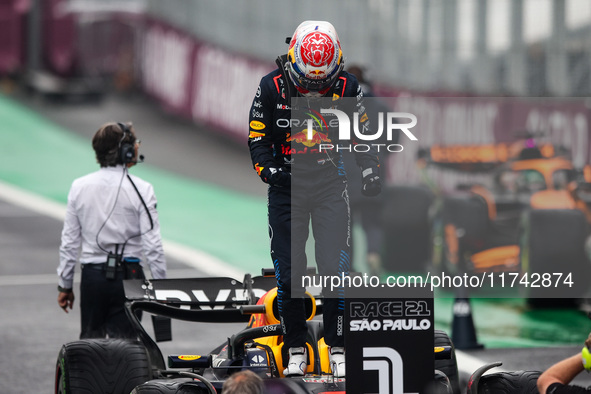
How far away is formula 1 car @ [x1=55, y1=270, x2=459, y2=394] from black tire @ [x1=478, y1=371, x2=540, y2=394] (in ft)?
0.73

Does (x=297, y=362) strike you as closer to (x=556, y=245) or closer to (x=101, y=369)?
(x=101, y=369)

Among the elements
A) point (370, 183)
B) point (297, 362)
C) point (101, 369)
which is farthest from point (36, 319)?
point (370, 183)

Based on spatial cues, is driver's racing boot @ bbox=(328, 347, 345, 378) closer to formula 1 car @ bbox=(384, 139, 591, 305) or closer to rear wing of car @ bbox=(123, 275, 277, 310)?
rear wing of car @ bbox=(123, 275, 277, 310)

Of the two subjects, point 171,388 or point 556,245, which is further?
point 556,245

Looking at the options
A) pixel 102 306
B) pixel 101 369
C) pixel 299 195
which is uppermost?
pixel 299 195

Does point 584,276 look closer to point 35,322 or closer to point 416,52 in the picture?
point 35,322

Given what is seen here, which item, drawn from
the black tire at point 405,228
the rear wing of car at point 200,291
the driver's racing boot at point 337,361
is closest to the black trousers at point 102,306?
the rear wing of car at point 200,291

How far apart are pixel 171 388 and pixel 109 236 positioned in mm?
2289

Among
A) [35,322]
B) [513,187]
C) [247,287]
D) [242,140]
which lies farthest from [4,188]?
[247,287]

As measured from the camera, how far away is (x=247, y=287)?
27.5ft

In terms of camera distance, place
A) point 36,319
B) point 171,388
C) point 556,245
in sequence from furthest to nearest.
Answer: point 36,319, point 556,245, point 171,388

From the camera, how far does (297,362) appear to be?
7.05 meters

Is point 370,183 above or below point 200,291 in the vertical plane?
above

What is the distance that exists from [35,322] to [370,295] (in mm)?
6761
